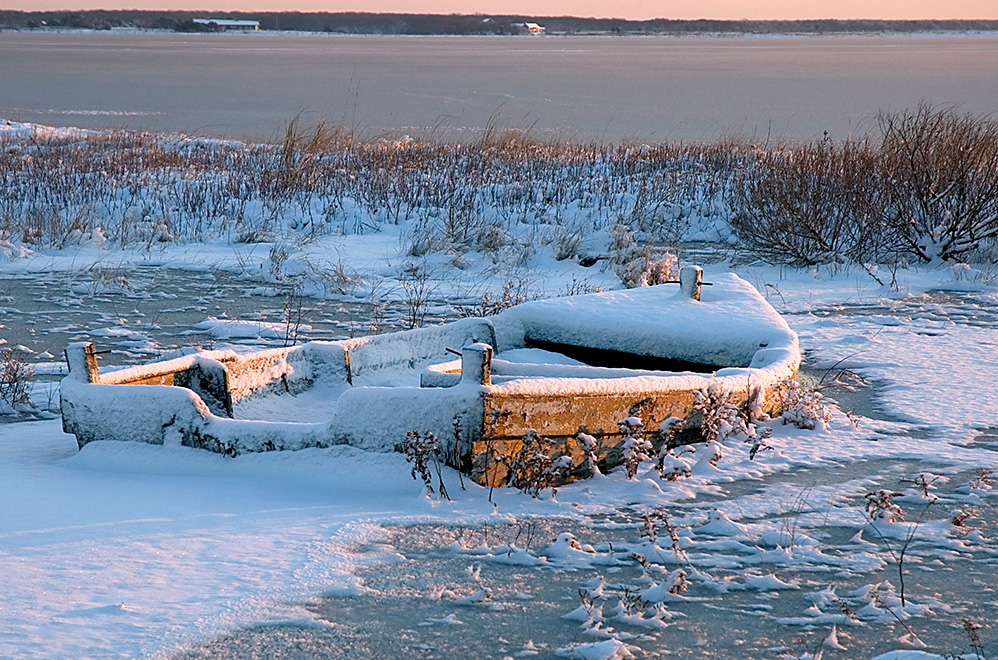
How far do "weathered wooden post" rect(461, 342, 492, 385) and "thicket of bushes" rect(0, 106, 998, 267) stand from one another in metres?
6.67

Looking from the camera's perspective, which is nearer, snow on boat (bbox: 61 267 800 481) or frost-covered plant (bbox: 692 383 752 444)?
snow on boat (bbox: 61 267 800 481)

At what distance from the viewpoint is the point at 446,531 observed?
3760mm

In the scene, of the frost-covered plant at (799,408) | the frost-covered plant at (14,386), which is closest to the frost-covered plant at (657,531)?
the frost-covered plant at (799,408)

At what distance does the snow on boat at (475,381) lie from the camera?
4.12m

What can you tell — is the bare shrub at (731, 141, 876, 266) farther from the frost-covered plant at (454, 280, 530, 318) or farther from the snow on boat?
the snow on boat

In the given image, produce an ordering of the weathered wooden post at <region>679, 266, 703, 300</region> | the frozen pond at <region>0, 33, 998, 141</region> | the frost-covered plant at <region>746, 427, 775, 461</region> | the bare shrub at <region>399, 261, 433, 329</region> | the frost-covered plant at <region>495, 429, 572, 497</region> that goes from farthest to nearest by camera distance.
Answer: the frozen pond at <region>0, 33, 998, 141</region> < the bare shrub at <region>399, 261, 433, 329</region> < the weathered wooden post at <region>679, 266, 703, 300</region> < the frost-covered plant at <region>746, 427, 775, 461</region> < the frost-covered plant at <region>495, 429, 572, 497</region>

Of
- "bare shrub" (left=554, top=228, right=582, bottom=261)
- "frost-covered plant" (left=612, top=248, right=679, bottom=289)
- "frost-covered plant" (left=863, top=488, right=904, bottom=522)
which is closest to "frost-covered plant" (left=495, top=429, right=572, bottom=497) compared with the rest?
"frost-covered plant" (left=863, top=488, right=904, bottom=522)

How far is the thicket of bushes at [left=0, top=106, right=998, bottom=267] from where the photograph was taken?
10867 mm

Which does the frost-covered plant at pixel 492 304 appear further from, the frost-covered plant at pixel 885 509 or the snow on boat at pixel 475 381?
the frost-covered plant at pixel 885 509

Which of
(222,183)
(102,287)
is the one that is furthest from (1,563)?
(222,183)

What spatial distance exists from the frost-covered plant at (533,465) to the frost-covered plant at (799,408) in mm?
1574

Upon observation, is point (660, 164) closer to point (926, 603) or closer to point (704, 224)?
point (704, 224)

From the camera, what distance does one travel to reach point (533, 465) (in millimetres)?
4113

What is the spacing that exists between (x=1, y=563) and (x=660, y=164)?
1528 cm
